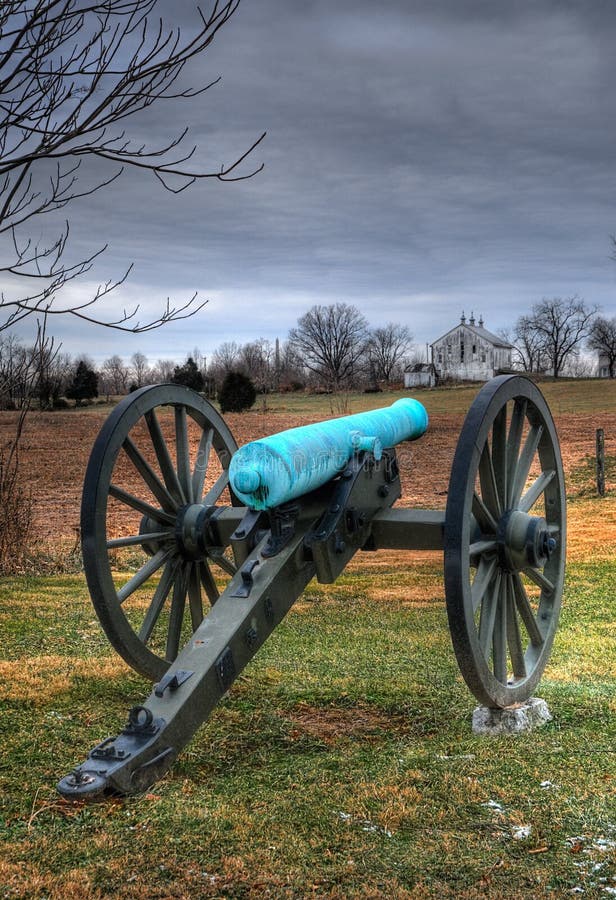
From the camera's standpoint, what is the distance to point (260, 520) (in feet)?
16.0

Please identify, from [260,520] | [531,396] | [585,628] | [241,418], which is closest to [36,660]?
[260,520]

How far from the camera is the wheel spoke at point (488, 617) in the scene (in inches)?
193

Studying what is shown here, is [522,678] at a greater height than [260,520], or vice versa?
[260,520]

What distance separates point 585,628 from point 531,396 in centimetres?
372

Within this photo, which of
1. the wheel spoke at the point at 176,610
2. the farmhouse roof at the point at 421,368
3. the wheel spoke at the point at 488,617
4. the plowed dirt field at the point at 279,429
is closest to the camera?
the wheel spoke at the point at 488,617

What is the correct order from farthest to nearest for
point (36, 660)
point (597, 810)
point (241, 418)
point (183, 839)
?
point (241, 418), point (36, 660), point (597, 810), point (183, 839)

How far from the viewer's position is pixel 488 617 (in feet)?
16.4

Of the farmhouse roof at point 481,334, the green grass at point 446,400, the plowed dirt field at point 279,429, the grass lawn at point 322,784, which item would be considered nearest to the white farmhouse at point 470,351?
the farmhouse roof at point 481,334

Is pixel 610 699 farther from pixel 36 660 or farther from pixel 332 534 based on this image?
pixel 36 660

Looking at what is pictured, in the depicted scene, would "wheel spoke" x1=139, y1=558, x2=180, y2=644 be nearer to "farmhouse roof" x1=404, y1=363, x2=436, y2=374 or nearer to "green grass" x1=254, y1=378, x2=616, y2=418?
"green grass" x1=254, y1=378, x2=616, y2=418

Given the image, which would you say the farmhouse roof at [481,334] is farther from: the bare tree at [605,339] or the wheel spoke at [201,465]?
the wheel spoke at [201,465]

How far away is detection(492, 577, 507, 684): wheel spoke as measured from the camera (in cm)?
516

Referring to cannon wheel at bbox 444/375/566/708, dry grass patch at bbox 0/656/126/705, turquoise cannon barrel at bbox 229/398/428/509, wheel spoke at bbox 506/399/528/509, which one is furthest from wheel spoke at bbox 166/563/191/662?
wheel spoke at bbox 506/399/528/509

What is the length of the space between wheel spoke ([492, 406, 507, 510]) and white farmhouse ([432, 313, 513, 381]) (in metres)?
75.5
